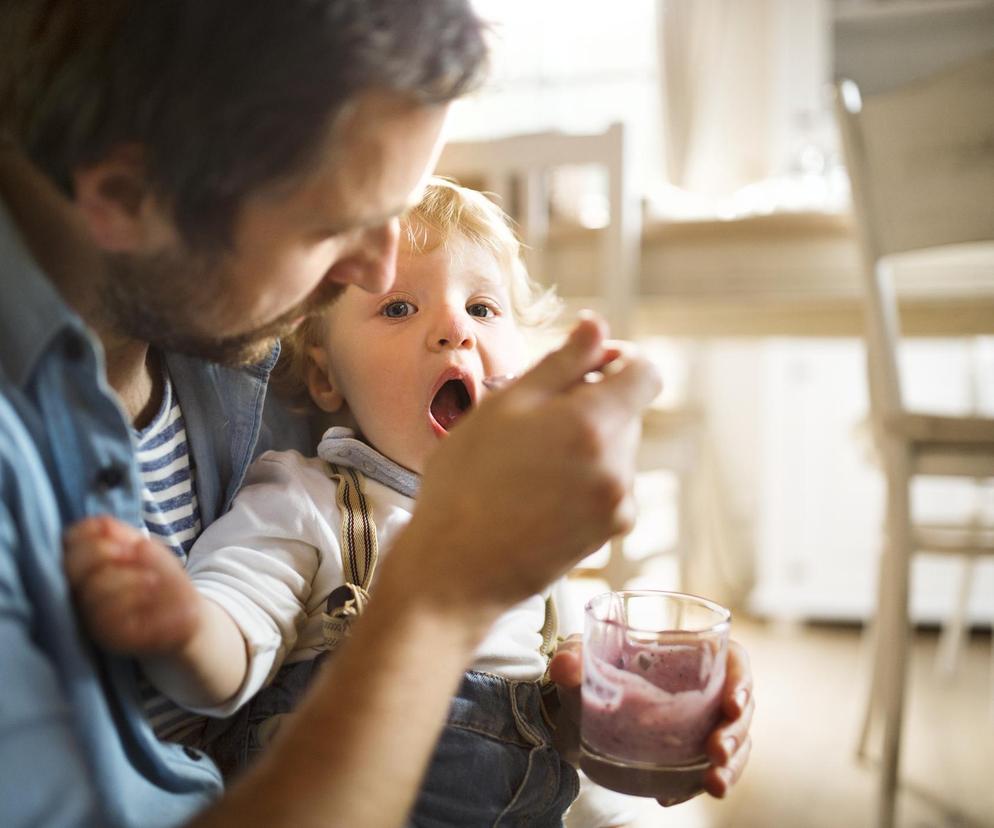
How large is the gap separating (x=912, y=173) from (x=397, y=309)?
1.33 metres

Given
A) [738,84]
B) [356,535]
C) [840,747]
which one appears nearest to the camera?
[356,535]

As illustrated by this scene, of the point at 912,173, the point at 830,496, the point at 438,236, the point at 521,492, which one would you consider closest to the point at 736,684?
the point at 521,492

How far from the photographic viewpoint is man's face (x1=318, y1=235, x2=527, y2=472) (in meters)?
0.98

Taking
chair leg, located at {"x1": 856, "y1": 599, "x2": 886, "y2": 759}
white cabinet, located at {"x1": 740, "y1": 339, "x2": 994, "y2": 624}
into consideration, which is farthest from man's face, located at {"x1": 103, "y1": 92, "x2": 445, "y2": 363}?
white cabinet, located at {"x1": 740, "y1": 339, "x2": 994, "y2": 624}

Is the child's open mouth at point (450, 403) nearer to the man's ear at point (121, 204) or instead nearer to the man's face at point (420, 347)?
the man's face at point (420, 347)

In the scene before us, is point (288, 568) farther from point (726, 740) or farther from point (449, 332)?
point (726, 740)

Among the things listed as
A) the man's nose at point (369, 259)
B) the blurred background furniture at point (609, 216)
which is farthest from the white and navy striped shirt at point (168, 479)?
the blurred background furniture at point (609, 216)

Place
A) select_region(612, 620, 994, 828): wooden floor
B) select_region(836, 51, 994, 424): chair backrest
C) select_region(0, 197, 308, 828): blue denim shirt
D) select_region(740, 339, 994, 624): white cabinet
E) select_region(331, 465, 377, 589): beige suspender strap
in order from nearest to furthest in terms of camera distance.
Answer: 1. select_region(0, 197, 308, 828): blue denim shirt
2. select_region(331, 465, 377, 589): beige suspender strap
3. select_region(836, 51, 994, 424): chair backrest
4. select_region(612, 620, 994, 828): wooden floor
5. select_region(740, 339, 994, 624): white cabinet

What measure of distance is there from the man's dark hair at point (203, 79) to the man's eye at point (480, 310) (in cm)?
41

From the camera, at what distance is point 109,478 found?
0.66 m

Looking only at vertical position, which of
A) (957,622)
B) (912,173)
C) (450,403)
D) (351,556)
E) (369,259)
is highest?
(912,173)

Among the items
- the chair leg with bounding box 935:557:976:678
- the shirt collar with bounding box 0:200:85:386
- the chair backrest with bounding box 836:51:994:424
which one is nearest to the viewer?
the shirt collar with bounding box 0:200:85:386

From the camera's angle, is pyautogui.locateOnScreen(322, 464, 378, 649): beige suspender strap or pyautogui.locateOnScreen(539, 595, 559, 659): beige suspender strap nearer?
pyautogui.locateOnScreen(322, 464, 378, 649): beige suspender strap

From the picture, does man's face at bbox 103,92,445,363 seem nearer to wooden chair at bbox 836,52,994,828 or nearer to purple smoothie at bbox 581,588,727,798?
purple smoothie at bbox 581,588,727,798
